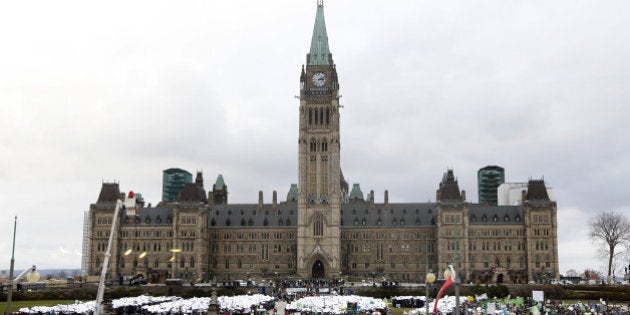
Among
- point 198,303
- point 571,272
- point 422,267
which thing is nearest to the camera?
point 198,303

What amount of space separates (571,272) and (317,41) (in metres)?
84.5

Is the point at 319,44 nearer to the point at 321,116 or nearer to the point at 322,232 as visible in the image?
the point at 321,116

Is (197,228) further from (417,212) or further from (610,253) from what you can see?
(610,253)

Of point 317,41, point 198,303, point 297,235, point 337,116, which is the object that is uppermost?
point 317,41

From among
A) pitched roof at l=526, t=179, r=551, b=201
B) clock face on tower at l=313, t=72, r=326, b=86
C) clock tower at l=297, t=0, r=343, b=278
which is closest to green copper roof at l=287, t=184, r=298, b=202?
clock tower at l=297, t=0, r=343, b=278

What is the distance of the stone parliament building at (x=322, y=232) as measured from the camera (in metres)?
145

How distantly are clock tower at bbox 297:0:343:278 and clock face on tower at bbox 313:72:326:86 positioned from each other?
0.20 meters

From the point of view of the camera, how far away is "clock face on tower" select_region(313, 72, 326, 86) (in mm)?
152500

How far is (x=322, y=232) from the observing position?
485 ft

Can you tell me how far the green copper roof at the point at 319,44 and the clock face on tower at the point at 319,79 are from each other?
2.33m

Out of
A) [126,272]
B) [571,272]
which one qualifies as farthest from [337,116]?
[571,272]

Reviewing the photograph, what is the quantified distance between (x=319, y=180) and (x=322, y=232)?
1034cm

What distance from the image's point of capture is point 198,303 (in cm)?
7200

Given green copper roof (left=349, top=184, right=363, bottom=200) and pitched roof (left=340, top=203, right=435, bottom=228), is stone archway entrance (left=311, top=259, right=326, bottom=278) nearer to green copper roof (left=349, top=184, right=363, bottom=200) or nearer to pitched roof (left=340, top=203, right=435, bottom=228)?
pitched roof (left=340, top=203, right=435, bottom=228)
